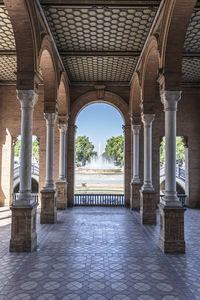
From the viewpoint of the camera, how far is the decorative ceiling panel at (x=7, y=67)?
10.8 m

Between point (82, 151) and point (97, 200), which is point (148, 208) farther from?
point (82, 151)

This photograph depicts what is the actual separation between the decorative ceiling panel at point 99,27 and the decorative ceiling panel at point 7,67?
2.67m

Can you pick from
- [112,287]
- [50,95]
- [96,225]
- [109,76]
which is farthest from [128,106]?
[112,287]

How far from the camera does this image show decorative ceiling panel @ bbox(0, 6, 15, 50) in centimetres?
742

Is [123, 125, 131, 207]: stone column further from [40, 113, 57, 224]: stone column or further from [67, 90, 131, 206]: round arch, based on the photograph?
[40, 113, 57, 224]: stone column

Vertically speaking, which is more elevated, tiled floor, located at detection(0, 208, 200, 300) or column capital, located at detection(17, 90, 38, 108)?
column capital, located at detection(17, 90, 38, 108)

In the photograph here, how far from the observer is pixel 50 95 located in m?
9.99


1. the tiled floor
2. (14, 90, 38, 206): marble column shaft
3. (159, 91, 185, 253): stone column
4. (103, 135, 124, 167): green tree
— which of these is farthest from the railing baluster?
(103, 135, 124, 167): green tree

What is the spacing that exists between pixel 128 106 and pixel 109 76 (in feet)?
6.66

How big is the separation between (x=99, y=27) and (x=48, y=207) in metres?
6.74

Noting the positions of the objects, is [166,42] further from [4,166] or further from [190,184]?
[4,166]

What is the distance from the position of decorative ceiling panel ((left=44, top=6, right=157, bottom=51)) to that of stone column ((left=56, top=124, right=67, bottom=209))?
15.0 ft

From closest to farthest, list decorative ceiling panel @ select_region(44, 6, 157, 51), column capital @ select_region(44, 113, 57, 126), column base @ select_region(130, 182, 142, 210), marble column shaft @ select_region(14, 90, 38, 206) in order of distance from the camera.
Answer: marble column shaft @ select_region(14, 90, 38, 206)
decorative ceiling panel @ select_region(44, 6, 157, 51)
column capital @ select_region(44, 113, 57, 126)
column base @ select_region(130, 182, 142, 210)

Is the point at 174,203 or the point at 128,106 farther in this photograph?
the point at 128,106
